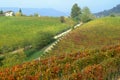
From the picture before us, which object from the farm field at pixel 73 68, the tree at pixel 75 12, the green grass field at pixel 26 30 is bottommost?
the green grass field at pixel 26 30

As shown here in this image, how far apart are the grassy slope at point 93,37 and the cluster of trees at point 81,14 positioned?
24126 mm

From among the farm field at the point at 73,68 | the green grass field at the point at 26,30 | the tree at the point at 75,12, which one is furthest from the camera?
the tree at the point at 75,12

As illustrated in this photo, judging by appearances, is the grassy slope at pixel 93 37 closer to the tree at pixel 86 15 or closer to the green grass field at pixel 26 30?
the green grass field at pixel 26 30

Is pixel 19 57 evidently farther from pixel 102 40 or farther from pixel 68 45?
pixel 102 40

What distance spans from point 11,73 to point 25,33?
66.5m

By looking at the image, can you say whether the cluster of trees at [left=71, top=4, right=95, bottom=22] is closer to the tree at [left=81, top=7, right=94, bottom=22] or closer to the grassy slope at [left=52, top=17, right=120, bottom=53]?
the tree at [left=81, top=7, right=94, bottom=22]

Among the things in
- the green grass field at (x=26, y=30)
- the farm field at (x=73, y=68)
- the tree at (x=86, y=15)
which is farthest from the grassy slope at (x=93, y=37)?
the farm field at (x=73, y=68)

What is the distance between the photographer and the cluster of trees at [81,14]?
408 ft

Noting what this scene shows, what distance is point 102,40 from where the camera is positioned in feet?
252

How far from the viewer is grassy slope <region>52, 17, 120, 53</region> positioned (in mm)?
69688

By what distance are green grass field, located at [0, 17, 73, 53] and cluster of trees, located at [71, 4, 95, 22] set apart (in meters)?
5.26

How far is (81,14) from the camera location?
431ft

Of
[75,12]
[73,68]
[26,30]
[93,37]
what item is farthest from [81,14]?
[73,68]

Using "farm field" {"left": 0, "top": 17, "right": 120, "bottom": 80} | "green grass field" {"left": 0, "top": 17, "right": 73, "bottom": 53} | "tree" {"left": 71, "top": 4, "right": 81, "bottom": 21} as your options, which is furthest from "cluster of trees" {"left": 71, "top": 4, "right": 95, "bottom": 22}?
"farm field" {"left": 0, "top": 17, "right": 120, "bottom": 80}
